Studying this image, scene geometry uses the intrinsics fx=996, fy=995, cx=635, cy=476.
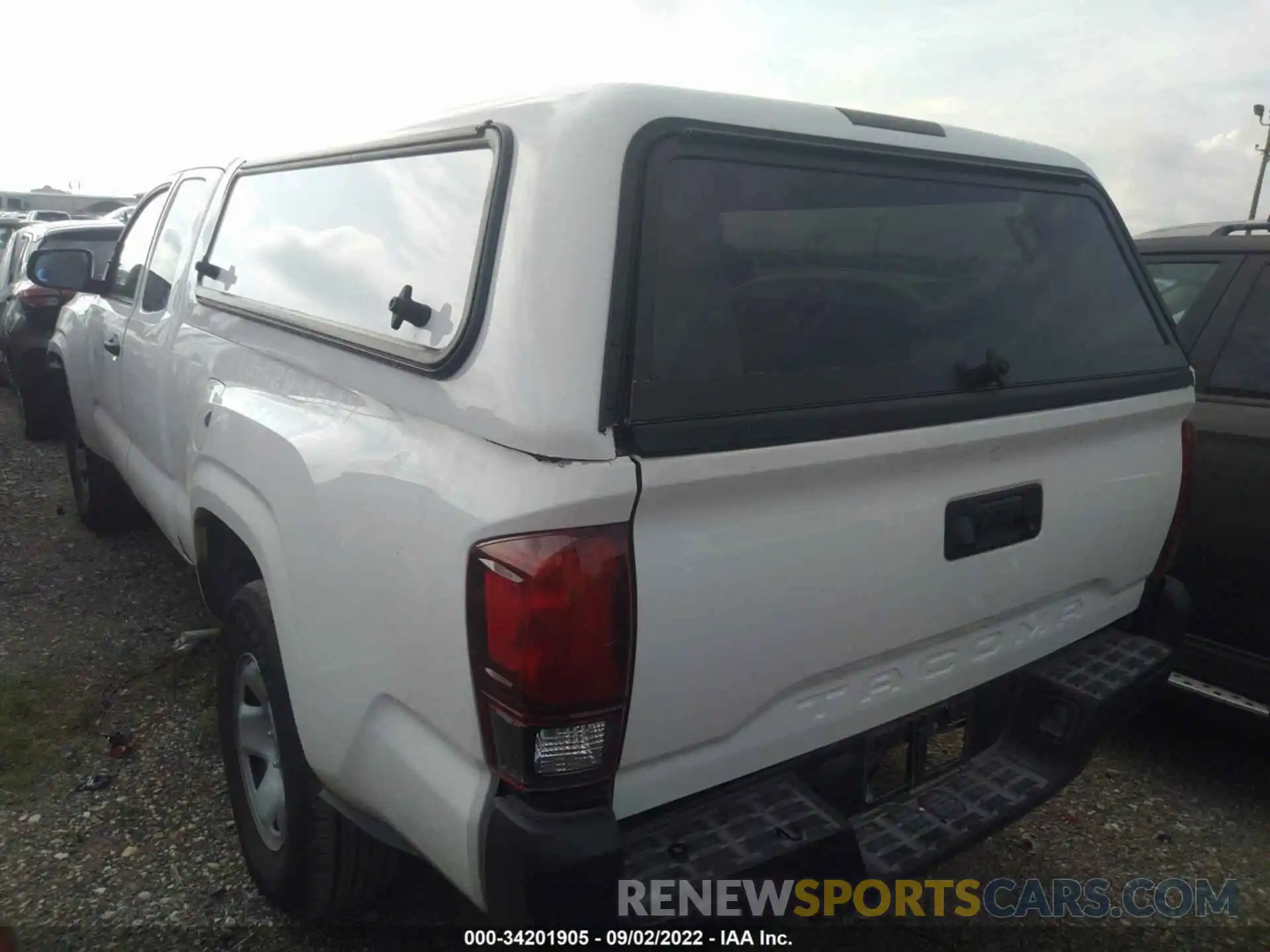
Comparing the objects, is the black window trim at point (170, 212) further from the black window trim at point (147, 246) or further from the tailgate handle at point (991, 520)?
the tailgate handle at point (991, 520)

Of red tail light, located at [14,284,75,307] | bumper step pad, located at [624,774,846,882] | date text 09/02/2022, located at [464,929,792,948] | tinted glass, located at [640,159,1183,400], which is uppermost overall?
tinted glass, located at [640,159,1183,400]

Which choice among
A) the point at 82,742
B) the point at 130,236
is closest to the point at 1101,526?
the point at 82,742

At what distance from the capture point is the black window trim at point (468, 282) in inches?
70.5

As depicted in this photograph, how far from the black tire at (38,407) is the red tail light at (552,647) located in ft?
23.9

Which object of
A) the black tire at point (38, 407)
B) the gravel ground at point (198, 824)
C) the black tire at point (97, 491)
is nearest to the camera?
the gravel ground at point (198, 824)

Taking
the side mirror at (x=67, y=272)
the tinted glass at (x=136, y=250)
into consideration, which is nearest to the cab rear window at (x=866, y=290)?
the tinted glass at (x=136, y=250)

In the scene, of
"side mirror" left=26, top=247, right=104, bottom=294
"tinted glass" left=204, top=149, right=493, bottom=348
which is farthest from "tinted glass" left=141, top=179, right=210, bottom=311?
"side mirror" left=26, top=247, right=104, bottom=294

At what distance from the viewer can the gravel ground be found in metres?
2.61

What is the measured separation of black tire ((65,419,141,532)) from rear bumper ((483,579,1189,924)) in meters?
4.27

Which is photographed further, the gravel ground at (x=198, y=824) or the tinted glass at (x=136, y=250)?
the tinted glass at (x=136, y=250)

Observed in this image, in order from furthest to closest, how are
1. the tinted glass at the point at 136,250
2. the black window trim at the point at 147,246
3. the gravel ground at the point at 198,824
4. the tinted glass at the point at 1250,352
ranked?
the tinted glass at the point at 136,250, the black window trim at the point at 147,246, the tinted glass at the point at 1250,352, the gravel ground at the point at 198,824

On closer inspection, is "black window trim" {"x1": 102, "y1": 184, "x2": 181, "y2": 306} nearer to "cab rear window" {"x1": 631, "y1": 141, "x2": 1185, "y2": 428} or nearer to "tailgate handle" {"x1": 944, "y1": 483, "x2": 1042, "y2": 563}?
"cab rear window" {"x1": 631, "y1": 141, "x2": 1185, "y2": 428}

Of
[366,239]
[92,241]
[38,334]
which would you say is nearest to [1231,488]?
[366,239]

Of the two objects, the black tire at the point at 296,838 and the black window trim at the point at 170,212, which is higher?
the black window trim at the point at 170,212
